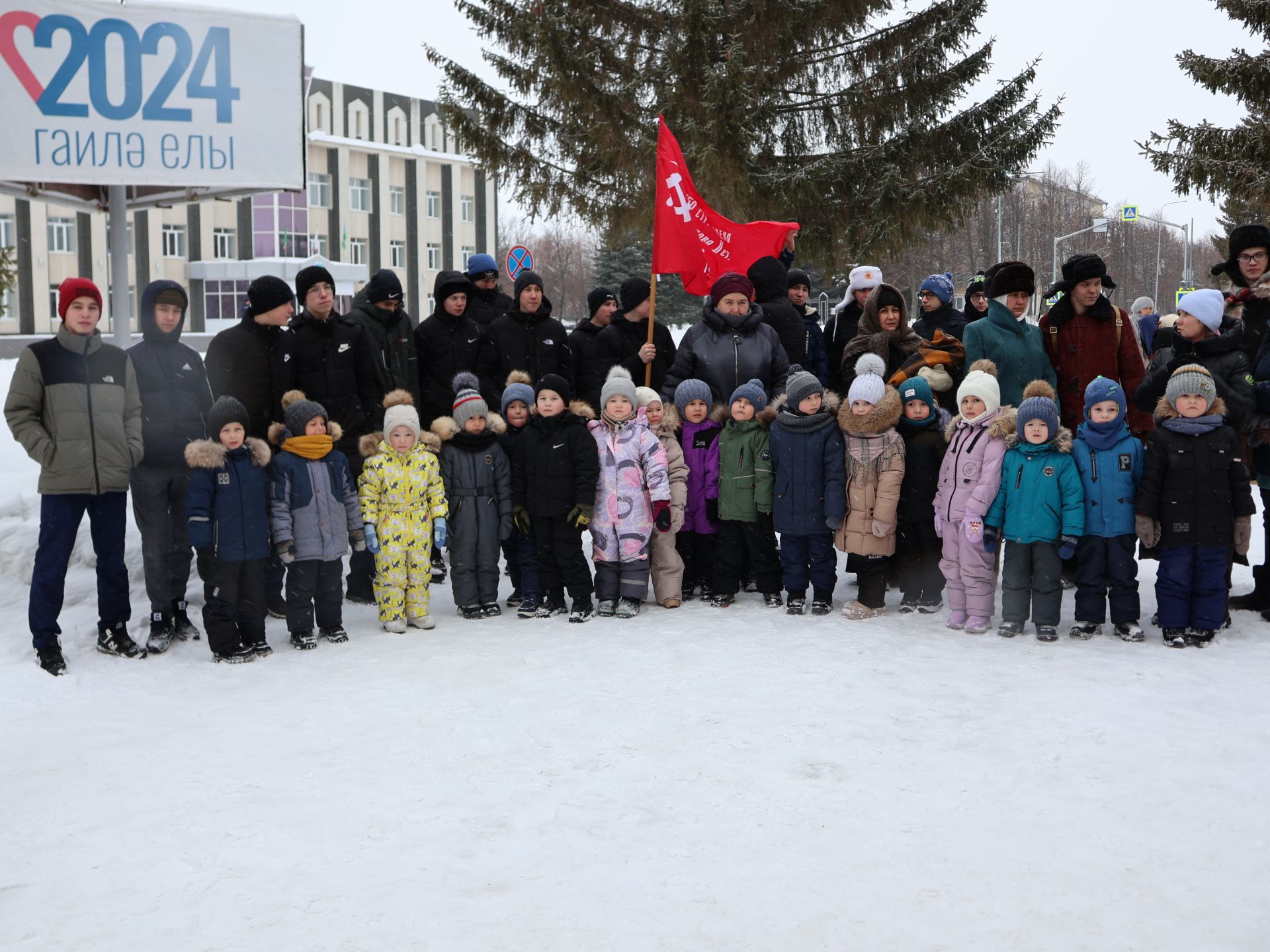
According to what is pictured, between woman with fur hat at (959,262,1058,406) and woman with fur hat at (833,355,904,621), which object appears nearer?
woman with fur hat at (833,355,904,621)

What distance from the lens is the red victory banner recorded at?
28.1ft

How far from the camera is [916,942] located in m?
3.24

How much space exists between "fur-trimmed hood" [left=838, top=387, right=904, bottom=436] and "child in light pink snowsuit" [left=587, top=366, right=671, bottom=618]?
1.24 metres

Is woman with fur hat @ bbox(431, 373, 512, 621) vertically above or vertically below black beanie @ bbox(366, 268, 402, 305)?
below

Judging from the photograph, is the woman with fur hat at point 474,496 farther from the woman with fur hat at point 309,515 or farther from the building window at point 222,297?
the building window at point 222,297

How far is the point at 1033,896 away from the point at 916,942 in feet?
1.60

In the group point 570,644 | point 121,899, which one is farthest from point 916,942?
point 570,644

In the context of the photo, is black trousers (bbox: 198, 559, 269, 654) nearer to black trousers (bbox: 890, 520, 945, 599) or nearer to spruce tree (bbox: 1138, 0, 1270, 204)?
black trousers (bbox: 890, 520, 945, 599)

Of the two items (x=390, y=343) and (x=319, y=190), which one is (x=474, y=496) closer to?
Result: (x=390, y=343)

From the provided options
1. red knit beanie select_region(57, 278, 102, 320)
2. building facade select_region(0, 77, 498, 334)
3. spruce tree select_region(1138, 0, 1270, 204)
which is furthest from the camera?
building facade select_region(0, 77, 498, 334)

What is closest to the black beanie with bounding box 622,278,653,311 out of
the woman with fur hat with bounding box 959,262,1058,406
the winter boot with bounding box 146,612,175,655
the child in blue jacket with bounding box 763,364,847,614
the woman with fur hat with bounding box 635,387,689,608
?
the woman with fur hat with bounding box 635,387,689,608

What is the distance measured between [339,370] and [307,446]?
83cm

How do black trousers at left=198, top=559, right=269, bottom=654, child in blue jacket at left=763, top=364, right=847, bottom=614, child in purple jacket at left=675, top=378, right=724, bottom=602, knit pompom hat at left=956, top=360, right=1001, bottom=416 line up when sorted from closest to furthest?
black trousers at left=198, top=559, right=269, bottom=654 < knit pompom hat at left=956, top=360, right=1001, bottom=416 < child in blue jacket at left=763, top=364, right=847, bottom=614 < child in purple jacket at left=675, top=378, right=724, bottom=602

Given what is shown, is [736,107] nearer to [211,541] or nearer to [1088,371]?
[1088,371]
